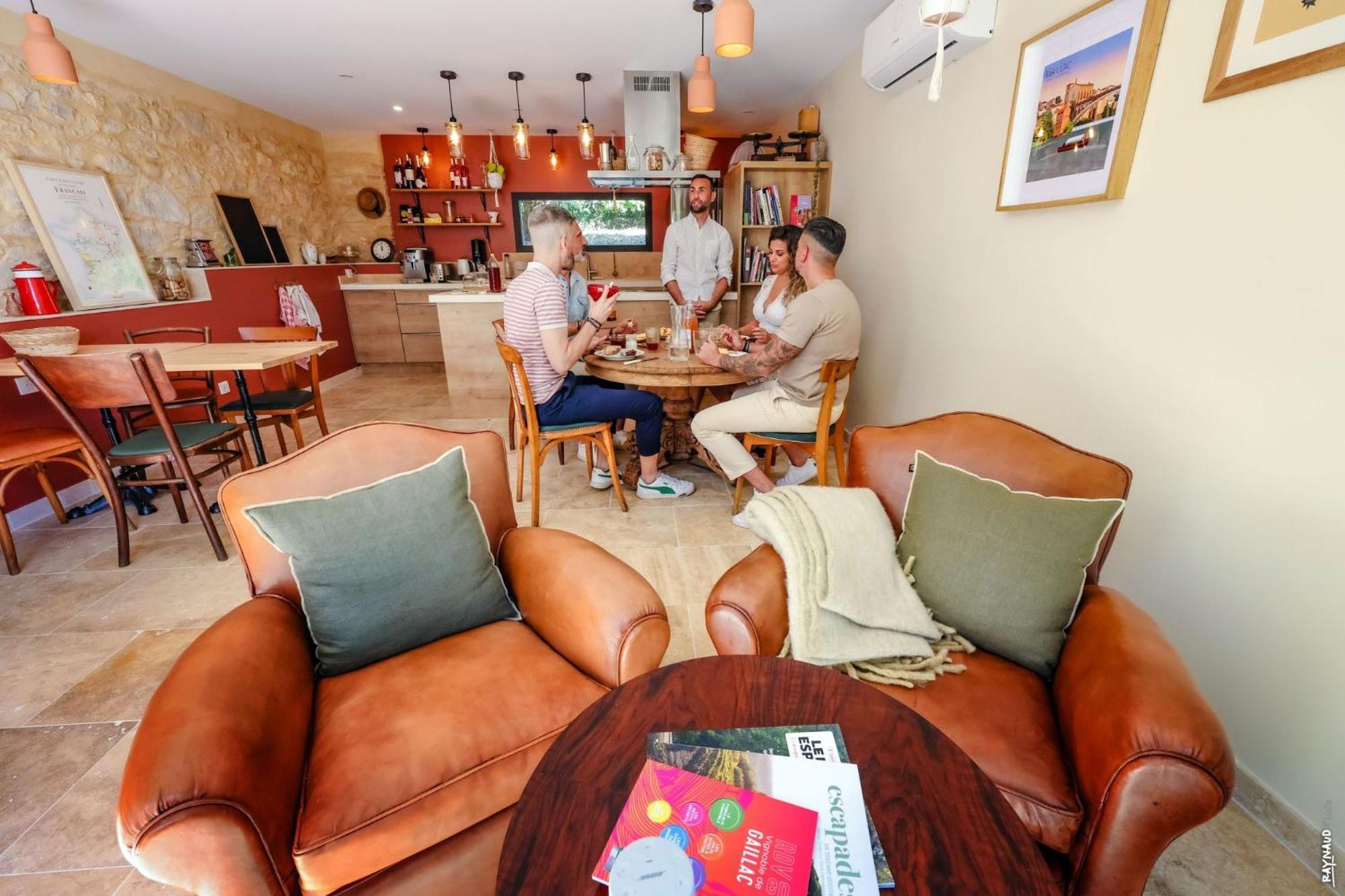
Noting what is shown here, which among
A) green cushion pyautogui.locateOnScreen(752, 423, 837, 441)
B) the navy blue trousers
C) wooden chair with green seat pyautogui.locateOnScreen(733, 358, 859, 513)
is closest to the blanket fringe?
wooden chair with green seat pyautogui.locateOnScreen(733, 358, 859, 513)

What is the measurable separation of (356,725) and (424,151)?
6.40 meters

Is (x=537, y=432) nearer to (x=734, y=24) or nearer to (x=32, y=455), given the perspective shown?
(x=734, y=24)

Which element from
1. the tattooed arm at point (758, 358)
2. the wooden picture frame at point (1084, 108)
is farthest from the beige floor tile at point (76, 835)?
the wooden picture frame at point (1084, 108)

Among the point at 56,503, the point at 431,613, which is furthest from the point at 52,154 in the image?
the point at 431,613

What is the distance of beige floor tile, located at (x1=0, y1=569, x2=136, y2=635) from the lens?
1988 millimetres

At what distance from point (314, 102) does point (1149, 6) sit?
232 inches

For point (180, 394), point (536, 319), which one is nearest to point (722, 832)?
point (536, 319)

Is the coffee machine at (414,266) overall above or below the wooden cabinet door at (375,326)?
above

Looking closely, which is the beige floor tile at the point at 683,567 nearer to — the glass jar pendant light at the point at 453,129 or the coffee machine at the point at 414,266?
the glass jar pendant light at the point at 453,129

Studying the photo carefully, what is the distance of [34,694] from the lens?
1666mm

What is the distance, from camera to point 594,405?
2.57 meters

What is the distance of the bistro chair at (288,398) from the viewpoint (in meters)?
3.11

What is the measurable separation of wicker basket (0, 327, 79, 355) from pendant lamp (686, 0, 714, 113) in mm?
3338

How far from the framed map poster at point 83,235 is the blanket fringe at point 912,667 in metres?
4.38
